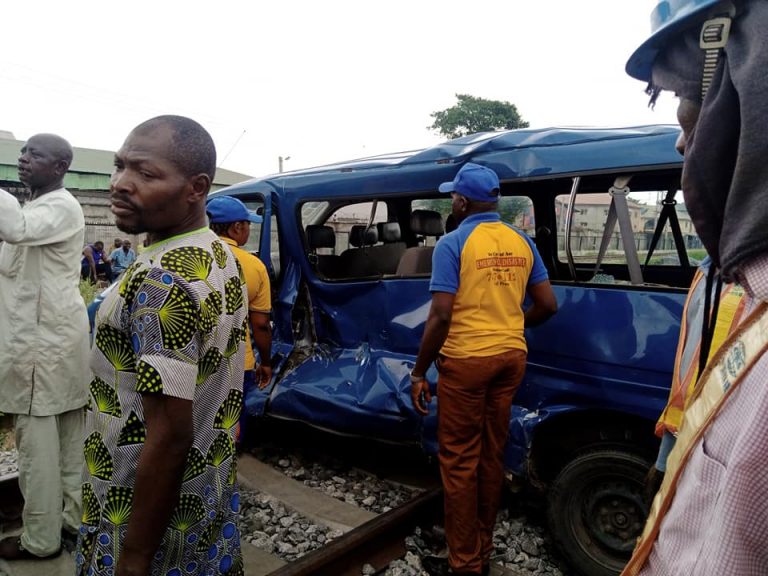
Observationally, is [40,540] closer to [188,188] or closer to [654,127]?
[188,188]

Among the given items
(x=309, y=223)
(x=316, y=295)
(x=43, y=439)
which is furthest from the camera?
(x=309, y=223)

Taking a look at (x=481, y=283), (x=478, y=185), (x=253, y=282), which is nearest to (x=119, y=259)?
(x=253, y=282)

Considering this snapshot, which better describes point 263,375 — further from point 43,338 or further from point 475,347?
point 475,347

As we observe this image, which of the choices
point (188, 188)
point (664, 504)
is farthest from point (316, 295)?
point (664, 504)

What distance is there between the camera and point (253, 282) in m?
3.64

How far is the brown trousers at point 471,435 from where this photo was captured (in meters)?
2.96

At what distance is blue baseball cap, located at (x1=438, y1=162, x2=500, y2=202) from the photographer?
3.05 meters

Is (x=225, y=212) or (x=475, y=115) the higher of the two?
(x=475, y=115)

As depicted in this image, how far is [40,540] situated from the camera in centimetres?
305

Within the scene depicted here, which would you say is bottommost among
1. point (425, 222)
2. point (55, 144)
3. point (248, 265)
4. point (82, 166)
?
point (248, 265)

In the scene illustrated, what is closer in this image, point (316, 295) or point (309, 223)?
point (316, 295)

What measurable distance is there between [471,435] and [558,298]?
93 cm

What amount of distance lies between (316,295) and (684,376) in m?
3.30

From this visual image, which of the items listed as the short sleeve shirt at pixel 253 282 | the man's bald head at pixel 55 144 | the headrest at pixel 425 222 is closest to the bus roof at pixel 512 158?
the headrest at pixel 425 222
